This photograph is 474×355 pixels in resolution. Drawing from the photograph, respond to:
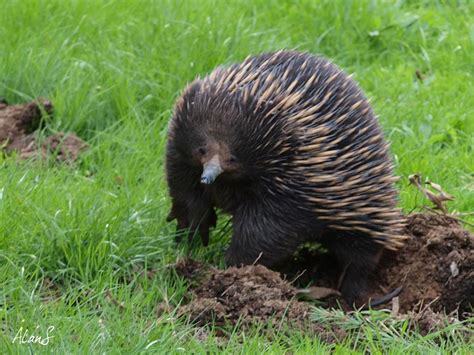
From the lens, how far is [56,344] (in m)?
3.49

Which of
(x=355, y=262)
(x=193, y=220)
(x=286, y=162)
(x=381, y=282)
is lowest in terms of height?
(x=381, y=282)

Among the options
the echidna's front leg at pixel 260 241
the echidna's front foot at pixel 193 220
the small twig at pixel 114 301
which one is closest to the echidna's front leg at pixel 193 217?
the echidna's front foot at pixel 193 220

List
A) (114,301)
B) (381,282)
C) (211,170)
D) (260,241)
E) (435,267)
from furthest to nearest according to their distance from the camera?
1. (381,282)
2. (435,267)
3. (260,241)
4. (211,170)
5. (114,301)

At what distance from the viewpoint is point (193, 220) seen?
4836 mm

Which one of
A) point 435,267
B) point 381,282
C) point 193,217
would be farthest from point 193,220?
point 435,267

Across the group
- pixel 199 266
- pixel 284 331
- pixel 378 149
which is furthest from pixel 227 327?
pixel 378 149

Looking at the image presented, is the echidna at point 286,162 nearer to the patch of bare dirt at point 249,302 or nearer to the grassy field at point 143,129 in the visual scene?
the patch of bare dirt at point 249,302

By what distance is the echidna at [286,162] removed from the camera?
14.7 feet

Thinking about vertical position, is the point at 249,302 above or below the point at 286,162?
below

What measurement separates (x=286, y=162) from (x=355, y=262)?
0.65 meters

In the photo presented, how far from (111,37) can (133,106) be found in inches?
31.7

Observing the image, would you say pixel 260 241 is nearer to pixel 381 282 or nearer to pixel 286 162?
pixel 286 162

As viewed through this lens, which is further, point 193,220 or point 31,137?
point 31,137

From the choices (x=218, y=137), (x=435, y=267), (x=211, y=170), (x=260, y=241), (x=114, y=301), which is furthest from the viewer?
(x=435, y=267)
